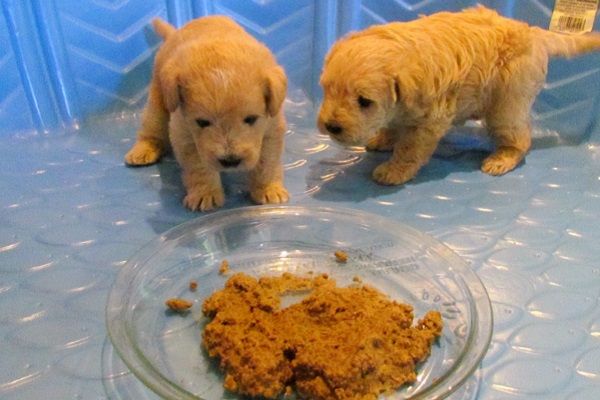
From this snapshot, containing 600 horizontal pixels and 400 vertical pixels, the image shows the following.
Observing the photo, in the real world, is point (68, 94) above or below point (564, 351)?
above

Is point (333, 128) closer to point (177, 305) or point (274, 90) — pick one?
point (274, 90)

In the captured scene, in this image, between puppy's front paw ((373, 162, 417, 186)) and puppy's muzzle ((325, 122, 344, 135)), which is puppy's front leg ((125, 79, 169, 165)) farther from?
puppy's front paw ((373, 162, 417, 186))

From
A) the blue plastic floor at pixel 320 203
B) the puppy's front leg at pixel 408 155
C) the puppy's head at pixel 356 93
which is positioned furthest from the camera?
the puppy's front leg at pixel 408 155

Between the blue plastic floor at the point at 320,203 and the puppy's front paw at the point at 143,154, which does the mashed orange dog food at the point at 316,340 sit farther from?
the puppy's front paw at the point at 143,154

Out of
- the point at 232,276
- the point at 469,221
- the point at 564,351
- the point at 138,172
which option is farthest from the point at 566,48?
the point at 138,172

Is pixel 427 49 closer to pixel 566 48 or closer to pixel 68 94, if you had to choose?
pixel 566 48

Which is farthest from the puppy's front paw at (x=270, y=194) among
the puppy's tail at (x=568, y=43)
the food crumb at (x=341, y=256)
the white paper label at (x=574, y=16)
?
the white paper label at (x=574, y=16)
